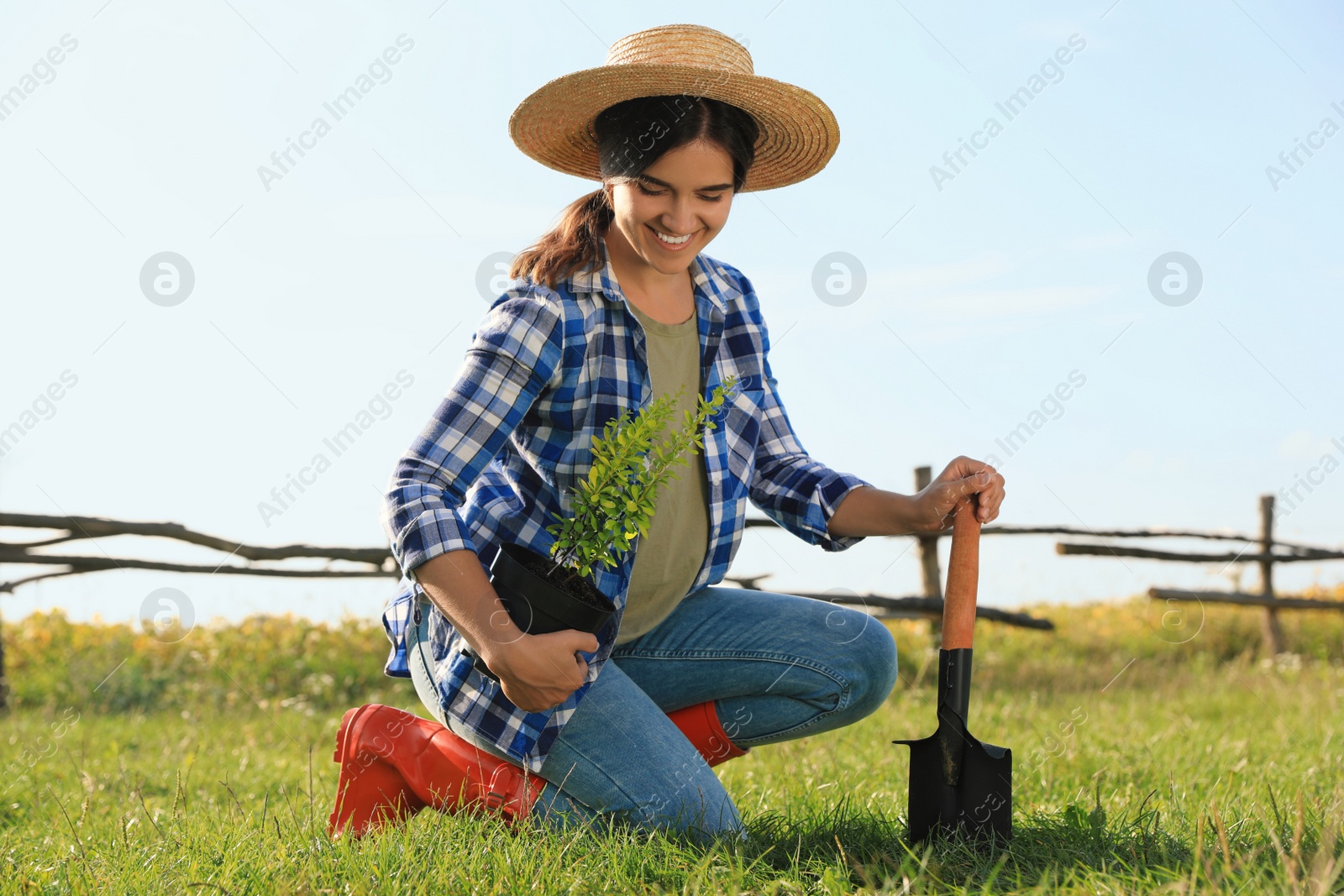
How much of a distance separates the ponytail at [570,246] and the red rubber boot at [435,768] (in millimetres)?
1025

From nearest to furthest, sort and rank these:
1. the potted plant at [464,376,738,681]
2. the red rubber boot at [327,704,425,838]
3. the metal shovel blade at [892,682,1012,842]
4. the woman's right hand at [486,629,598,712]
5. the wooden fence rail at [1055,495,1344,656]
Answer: the woman's right hand at [486,629,598,712]
the potted plant at [464,376,738,681]
the metal shovel blade at [892,682,1012,842]
the red rubber boot at [327,704,425,838]
the wooden fence rail at [1055,495,1344,656]

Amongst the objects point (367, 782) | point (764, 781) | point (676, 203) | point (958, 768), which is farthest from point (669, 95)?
point (764, 781)

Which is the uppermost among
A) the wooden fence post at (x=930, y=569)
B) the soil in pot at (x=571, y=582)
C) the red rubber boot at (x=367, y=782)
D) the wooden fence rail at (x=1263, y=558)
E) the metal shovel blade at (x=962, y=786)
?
the wooden fence rail at (x=1263, y=558)

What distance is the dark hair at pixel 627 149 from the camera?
7.47 ft

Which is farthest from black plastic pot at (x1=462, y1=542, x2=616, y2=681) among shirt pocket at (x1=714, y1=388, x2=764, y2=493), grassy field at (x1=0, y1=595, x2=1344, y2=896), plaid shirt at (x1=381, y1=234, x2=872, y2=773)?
shirt pocket at (x1=714, y1=388, x2=764, y2=493)

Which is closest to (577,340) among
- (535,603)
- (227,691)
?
(535,603)

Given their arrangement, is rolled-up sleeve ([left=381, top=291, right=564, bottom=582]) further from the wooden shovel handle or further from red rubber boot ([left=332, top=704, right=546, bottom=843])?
the wooden shovel handle

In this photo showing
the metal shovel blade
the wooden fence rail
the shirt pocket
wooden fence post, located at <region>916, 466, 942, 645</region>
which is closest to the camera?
the metal shovel blade

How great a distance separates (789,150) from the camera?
2.68 m

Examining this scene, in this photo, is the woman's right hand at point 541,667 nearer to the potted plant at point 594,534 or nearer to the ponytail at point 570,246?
the potted plant at point 594,534

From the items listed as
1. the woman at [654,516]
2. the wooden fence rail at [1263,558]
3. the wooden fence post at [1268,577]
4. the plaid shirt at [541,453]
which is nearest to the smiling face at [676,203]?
the woman at [654,516]

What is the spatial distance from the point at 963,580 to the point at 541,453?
0.94m

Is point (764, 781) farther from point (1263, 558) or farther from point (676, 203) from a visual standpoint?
point (1263, 558)

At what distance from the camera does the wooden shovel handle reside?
222 centimetres
